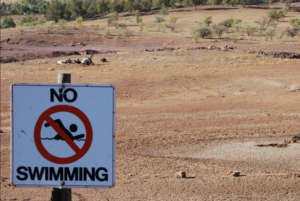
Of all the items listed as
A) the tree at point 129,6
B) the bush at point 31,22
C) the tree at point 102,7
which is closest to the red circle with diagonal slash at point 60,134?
the bush at point 31,22

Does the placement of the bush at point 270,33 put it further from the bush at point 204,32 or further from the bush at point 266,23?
the bush at point 204,32

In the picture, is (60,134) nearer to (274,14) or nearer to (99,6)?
(274,14)

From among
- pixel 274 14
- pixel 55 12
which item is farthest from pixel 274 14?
pixel 55 12

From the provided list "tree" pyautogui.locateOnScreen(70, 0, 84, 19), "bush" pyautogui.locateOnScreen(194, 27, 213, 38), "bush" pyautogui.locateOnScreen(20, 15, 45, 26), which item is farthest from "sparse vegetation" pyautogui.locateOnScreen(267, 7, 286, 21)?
"tree" pyautogui.locateOnScreen(70, 0, 84, 19)

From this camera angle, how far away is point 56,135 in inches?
91.1

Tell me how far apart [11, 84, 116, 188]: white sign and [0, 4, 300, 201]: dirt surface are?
3.36 metres

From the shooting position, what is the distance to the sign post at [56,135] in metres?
2.31

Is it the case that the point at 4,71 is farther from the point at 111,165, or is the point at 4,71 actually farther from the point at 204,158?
the point at 111,165

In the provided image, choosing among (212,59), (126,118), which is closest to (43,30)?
(212,59)

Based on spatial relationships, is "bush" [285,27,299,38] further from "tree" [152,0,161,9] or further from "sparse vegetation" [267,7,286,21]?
"tree" [152,0,161,9]

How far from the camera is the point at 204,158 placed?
24.8 feet

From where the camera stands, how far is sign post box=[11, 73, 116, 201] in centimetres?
231

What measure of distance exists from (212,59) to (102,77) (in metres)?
7.08

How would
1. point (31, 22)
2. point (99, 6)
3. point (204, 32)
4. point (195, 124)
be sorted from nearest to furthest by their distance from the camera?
point (195, 124)
point (204, 32)
point (31, 22)
point (99, 6)
